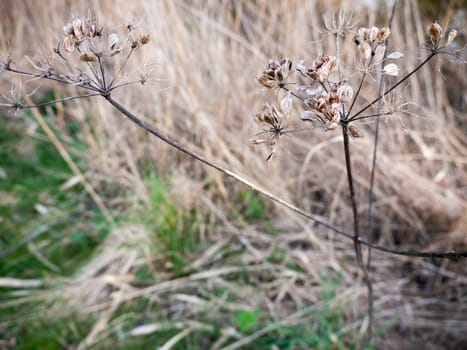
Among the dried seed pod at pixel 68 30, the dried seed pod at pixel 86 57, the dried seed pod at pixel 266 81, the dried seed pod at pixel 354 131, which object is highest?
the dried seed pod at pixel 68 30

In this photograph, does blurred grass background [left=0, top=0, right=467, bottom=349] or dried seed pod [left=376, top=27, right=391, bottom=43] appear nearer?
dried seed pod [left=376, top=27, right=391, bottom=43]

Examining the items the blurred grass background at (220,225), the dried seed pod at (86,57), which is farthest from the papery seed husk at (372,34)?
the blurred grass background at (220,225)

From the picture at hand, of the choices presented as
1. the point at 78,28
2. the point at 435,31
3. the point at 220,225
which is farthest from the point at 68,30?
the point at 220,225

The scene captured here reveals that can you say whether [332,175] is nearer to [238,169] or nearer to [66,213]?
[238,169]

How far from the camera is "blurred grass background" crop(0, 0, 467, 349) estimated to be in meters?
1.58

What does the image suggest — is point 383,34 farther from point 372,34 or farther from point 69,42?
point 69,42

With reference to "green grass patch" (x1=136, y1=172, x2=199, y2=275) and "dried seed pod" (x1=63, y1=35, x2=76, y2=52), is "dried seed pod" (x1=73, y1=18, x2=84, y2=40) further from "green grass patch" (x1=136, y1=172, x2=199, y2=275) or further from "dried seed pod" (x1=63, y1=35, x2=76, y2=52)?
"green grass patch" (x1=136, y1=172, x2=199, y2=275)

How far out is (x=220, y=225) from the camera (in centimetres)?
200

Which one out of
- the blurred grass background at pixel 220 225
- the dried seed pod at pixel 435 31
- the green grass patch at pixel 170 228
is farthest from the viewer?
the green grass patch at pixel 170 228

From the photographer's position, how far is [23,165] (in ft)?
8.82

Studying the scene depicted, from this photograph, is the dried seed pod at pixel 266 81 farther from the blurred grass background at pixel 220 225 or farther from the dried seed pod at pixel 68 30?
the blurred grass background at pixel 220 225

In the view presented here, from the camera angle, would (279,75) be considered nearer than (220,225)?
Yes

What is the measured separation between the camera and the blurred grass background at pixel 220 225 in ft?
5.17

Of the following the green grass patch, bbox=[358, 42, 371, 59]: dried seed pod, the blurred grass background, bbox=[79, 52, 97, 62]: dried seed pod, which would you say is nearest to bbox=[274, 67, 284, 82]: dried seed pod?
bbox=[358, 42, 371, 59]: dried seed pod
